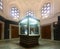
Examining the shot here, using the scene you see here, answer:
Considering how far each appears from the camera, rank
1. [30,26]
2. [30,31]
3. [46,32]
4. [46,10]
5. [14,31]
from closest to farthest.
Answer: [30,31], [30,26], [46,32], [14,31], [46,10]

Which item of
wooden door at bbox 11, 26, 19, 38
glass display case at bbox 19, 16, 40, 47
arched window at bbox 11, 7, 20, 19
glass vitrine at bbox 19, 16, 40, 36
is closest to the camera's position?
glass display case at bbox 19, 16, 40, 47

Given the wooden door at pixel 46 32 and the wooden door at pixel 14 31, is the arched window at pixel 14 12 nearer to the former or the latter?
the wooden door at pixel 14 31

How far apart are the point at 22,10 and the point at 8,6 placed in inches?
88.7

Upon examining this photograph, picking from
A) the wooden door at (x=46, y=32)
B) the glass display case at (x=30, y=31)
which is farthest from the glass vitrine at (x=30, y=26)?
the wooden door at (x=46, y=32)

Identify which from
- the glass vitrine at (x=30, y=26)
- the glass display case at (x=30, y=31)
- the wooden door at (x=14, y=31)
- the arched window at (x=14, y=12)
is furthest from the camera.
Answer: the arched window at (x=14, y=12)

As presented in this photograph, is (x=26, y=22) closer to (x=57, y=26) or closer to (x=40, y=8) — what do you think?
(x=57, y=26)

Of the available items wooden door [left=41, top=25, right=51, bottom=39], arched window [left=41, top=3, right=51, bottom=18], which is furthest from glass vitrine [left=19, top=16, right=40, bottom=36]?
arched window [left=41, top=3, right=51, bottom=18]

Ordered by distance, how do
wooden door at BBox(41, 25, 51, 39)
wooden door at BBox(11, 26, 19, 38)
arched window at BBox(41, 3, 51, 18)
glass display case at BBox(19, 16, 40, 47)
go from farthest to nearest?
1. arched window at BBox(41, 3, 51, 18)
2. wooden door at BBox(11, 26, 19, 38)
3. wooden door at BBox(41, 25, 51, 39)
4. glass display case at BBox(19, 16, 40, 47)

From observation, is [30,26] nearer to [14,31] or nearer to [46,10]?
[14,31]

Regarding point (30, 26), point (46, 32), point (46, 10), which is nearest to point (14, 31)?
point (46, 32)

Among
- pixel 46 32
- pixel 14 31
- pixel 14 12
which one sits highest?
pixel 14 12

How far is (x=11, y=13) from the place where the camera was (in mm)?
16609

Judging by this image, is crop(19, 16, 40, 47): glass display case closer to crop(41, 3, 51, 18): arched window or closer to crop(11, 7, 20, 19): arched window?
crop(41, 3, 51, 18): arched window

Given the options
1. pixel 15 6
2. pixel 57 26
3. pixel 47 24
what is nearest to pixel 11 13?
pixel 15 6
